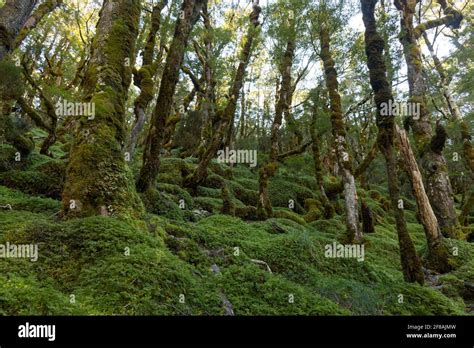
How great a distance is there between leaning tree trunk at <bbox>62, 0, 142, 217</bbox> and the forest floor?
1.58ft

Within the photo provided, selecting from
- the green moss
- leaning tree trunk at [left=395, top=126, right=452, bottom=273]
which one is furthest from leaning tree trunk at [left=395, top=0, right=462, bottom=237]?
the green moss

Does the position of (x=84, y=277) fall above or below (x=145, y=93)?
below

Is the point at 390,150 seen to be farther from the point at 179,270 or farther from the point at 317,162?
the point at 317,162

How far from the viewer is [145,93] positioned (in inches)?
412

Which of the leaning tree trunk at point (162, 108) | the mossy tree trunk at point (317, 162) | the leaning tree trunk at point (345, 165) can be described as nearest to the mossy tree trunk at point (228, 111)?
the leaning tree trunk at point (345, 165)

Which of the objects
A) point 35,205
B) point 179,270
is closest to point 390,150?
point 179,270

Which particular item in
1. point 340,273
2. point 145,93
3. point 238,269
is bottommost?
point 340,273

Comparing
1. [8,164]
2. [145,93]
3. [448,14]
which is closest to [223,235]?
[145,93]

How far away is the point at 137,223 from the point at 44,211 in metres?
2.47

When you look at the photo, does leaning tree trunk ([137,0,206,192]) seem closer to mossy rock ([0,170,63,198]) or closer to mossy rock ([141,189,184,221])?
mossy rock ([141,189,184,221])

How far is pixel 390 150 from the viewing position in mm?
7383

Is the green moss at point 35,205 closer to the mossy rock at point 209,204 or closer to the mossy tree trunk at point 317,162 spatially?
the mossy rock at point 209,204

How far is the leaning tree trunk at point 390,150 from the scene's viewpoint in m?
7.12
